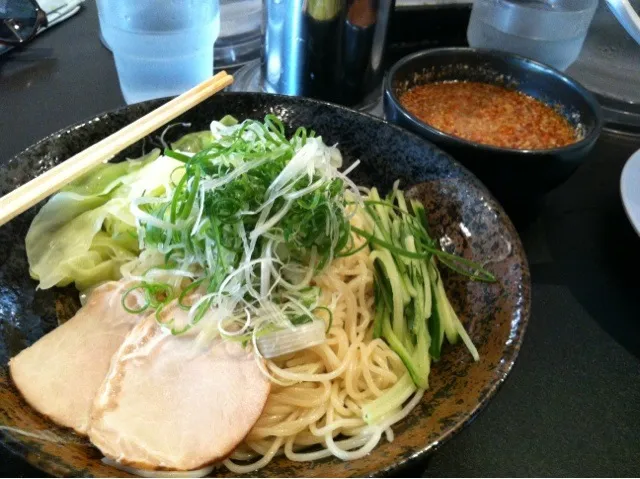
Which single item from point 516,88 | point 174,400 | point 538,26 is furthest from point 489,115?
point 174,400

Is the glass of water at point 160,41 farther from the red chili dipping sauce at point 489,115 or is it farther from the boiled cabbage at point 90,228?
the red chili dipping sauce at point 489,115

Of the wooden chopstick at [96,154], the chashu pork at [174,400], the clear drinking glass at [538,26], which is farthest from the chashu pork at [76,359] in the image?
the clear drinking glass at [538,26]

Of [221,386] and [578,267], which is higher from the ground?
[221,386]

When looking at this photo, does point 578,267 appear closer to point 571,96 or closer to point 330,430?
point 571,96

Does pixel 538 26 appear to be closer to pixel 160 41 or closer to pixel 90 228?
pixel 160 41

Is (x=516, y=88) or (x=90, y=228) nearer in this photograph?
(x=90, y=228)

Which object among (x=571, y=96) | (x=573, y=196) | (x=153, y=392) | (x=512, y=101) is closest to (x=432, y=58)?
(x=512, y=101)
